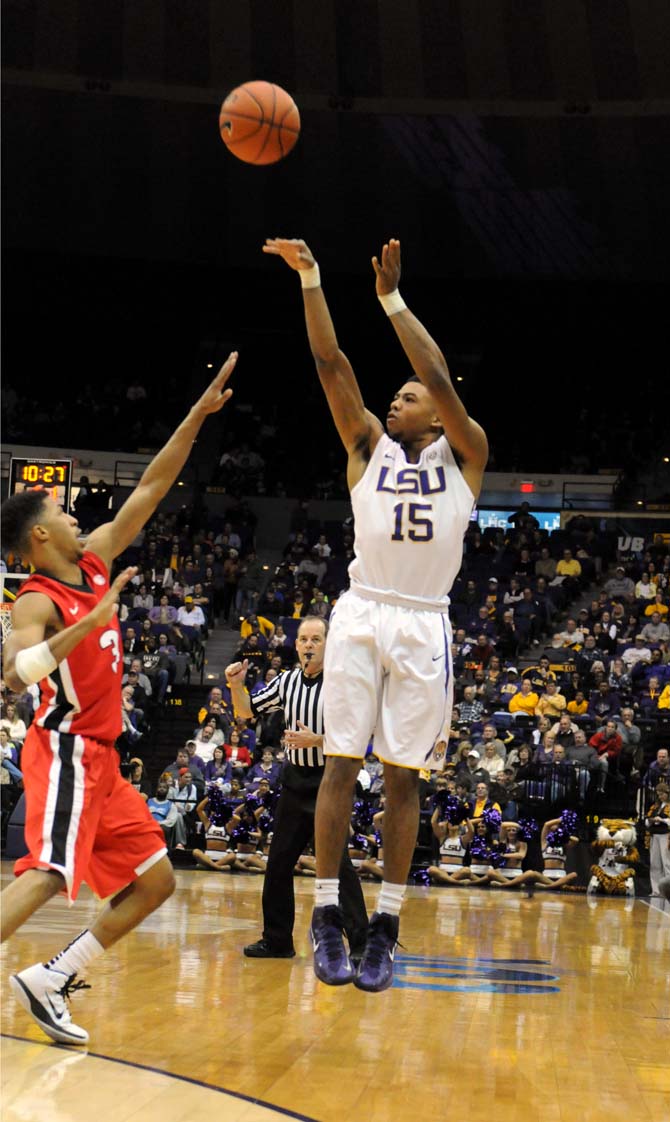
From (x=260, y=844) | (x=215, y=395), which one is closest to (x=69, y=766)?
(x=215, y=395)

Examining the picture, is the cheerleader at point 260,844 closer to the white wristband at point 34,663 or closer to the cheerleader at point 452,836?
the cheerleader at point 452,836

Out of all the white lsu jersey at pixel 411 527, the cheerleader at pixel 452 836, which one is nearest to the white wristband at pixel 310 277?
the white lsu jersey at pixel 411 527

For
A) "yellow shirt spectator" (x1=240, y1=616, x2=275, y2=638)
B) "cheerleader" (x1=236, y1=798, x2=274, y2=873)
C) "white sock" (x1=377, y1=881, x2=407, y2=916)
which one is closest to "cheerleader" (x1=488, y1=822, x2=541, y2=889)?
"cheerleader" (x1=236, y1=798, x2=274, y2=873)

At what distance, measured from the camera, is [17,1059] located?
4871 millimetres

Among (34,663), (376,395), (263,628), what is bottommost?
(263,628)

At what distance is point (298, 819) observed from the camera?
26.6 feet

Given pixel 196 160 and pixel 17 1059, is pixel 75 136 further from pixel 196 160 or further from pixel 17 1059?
pixel 17 1059

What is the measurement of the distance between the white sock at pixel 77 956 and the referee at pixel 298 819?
267 centimetres

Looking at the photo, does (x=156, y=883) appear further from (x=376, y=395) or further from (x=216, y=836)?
(x=376, y=395)

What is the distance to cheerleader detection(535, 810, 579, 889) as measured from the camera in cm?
1448

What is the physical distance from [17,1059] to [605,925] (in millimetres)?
7478

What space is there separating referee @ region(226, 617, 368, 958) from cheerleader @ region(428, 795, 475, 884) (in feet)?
21.7

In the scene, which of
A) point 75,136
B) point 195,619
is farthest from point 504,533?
point 75,136

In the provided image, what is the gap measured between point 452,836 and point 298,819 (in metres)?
6.94
